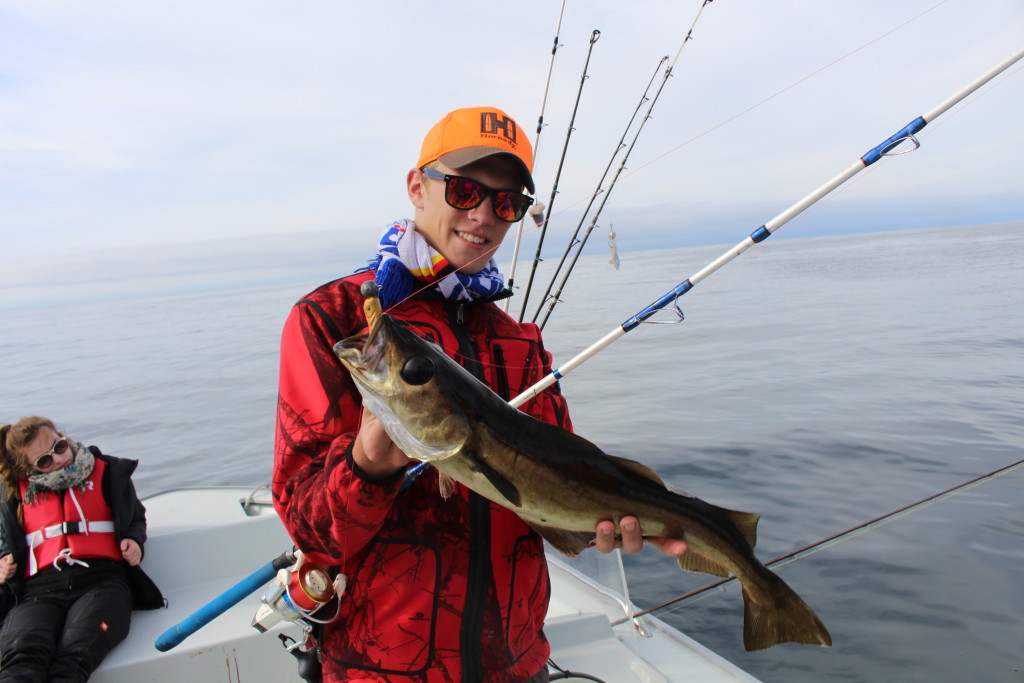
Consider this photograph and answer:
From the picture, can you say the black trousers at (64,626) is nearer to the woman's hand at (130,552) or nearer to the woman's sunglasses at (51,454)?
A: the woman's hand at (130,552)

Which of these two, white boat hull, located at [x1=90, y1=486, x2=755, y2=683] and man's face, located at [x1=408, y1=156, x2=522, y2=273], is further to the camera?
white boat hull, located at [x1=90, y1=486, x2=755, y2=683]

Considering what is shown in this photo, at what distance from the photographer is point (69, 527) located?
197 inches

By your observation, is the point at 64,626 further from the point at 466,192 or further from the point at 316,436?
the point at 466,192

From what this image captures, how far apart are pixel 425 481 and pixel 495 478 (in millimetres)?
351

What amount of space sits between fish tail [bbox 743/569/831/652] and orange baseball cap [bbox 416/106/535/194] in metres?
1.77

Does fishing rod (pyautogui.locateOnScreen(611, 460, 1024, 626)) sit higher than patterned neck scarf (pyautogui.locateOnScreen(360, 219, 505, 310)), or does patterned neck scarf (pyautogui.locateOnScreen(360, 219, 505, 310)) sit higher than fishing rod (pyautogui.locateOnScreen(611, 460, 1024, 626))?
patterned neck scarf (pyautogui.locateOnScreen(360, 219, 505, 310))

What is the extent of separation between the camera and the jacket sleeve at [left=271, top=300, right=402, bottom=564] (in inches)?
71.1

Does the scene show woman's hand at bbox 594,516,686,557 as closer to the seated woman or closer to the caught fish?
the caught fish

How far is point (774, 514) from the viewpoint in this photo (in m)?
7.89

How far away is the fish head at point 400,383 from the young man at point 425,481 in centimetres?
5

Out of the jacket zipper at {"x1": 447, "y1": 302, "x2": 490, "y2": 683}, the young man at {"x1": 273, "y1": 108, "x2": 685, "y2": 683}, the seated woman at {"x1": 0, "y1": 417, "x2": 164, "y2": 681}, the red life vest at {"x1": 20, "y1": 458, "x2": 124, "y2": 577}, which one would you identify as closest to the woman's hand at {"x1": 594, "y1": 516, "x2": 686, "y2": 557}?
the young man at {"x1": 273, "y1": 108, "x2": 685, "y2": 683}

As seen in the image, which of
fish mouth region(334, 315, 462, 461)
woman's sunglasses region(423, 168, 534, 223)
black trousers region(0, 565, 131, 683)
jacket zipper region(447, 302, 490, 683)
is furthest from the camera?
black trousers region(0, 565, 131, 683)

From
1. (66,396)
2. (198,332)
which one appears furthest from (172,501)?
(198,332)

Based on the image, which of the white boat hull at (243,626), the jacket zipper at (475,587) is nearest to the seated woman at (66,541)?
the white boat hull at (243,626)
